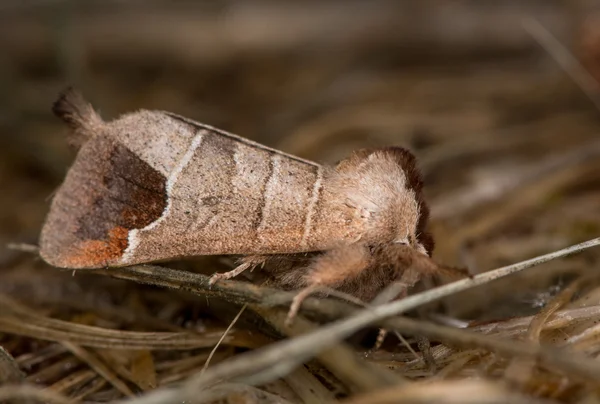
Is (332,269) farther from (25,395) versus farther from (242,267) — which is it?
(25,395)

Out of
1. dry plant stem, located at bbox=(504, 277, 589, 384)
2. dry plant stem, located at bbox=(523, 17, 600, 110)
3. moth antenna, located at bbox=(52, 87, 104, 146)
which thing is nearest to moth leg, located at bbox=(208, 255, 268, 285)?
moth antenna, located at bbox=(52, 87, 104, 146)

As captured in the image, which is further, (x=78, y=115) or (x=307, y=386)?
(x=78, y=115)

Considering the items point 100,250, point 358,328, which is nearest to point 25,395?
point 100,250

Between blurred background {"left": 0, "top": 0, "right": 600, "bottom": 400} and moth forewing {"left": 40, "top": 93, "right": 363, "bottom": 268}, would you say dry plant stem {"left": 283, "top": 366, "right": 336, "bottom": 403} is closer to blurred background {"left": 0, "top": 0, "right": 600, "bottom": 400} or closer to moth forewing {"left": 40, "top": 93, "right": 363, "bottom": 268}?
moth forewing {"left": 40, "top": 93, "right": 363, "bottom": 268}

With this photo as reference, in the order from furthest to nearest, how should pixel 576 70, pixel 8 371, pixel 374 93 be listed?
pixel 374 93 → pixel 576 70 → pixel 8 371

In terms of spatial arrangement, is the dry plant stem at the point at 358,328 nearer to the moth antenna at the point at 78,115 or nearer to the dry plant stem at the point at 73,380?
the dry plant stem at the point at 73,380

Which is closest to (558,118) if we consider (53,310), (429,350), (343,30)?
(343,30)

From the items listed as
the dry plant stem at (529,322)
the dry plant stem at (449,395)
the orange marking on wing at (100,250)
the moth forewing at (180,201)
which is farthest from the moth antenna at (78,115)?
the dry plant stem at (529,322)
